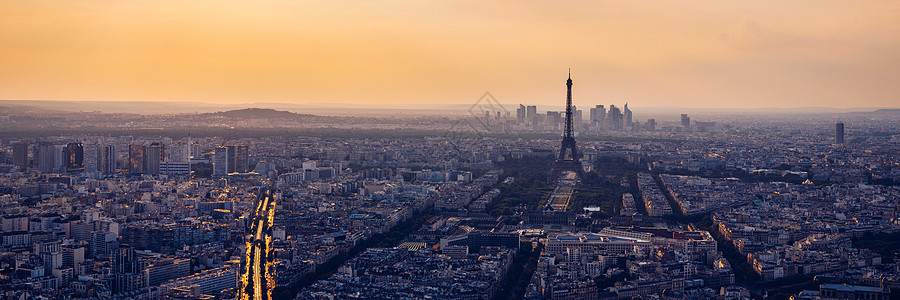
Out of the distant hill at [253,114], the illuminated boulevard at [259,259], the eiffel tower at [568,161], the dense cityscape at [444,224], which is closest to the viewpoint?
the illuminated boulevard at [259,259]

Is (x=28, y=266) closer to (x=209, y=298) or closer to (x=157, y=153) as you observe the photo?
(x=209, y=298)

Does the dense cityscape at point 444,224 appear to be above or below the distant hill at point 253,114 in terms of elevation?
below

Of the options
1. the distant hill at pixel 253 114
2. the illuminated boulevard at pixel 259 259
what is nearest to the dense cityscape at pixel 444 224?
the illuminated boulevard at pixel 259 259

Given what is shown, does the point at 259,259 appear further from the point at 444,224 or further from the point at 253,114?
the point at 253,114

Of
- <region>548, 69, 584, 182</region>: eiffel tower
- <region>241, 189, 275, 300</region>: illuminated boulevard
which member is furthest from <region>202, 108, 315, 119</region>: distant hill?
<region>241, 189, 275, 300</region>: illuminated boulevard

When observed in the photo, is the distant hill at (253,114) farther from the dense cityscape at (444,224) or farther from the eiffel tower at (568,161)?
the eiffel tower at (568,161)

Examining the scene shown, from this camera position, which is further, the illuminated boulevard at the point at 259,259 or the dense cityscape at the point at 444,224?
the dense cityscape at the point at 444,224
